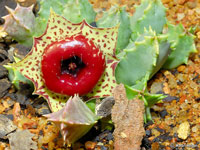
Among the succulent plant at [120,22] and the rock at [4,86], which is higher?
the succulent plant at [120,22]

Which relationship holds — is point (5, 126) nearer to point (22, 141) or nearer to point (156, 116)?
point (22, 141)

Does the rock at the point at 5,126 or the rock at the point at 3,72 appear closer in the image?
the rock at the point at 5,126

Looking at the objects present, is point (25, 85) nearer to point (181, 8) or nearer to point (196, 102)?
point (196, 102)

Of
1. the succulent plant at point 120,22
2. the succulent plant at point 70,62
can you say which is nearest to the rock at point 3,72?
the succulent plant at point 70,62

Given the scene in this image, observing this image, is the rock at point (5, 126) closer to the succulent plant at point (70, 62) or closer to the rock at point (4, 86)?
the rock at point (4, 86)

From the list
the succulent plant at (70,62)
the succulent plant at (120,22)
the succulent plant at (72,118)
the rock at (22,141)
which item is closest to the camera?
the succulent plant at (72,118)

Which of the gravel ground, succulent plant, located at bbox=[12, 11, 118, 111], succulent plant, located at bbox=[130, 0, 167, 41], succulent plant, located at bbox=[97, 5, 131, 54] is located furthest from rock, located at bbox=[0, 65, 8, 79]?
succulent plant, located at bbox=[130, 0, 167, 41]

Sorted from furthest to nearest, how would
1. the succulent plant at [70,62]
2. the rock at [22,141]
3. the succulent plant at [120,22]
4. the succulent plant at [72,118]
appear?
the succulent plant at [120,22]
the rock at [22,141]
the succulent plant at [70,62]
the succulent plant at [72,118]

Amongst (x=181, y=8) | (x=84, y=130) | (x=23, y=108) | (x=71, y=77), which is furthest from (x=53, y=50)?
(x=181, y=8)

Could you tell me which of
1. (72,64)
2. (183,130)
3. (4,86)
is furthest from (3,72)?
(183,130)
